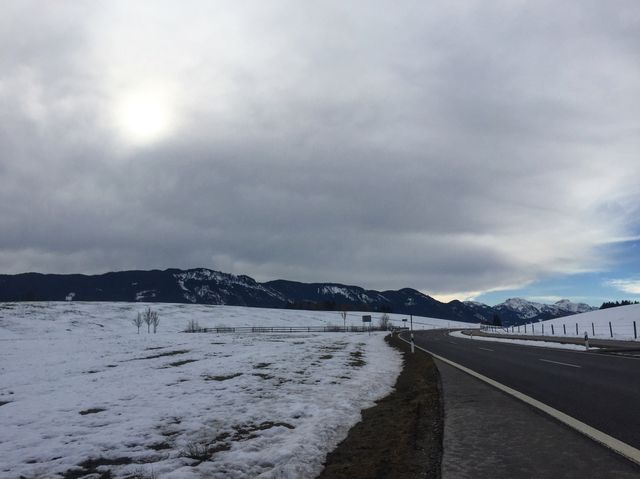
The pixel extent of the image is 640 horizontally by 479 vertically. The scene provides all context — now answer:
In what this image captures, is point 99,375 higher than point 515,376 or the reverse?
the reverse

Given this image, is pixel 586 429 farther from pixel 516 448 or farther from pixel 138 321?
pixel 138 321

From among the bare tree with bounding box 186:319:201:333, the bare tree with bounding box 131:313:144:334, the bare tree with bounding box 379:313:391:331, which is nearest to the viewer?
the bare tree with bounding box 186:319:201:333

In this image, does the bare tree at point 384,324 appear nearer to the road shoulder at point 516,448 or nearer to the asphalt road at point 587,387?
the asphalt road at point 587,387

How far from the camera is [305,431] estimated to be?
24.9 feet

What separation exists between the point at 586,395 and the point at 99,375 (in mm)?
17288

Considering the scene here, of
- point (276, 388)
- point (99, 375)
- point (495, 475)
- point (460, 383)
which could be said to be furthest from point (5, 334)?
point (495, 475)

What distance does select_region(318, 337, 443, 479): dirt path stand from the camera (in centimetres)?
538

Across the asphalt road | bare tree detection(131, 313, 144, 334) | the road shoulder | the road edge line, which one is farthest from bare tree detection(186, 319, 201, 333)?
the road shoulder

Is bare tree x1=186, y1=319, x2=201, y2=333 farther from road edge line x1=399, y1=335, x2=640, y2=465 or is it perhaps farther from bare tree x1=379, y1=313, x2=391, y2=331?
road edge line x1=399, y1=335, x2=640, y2=465

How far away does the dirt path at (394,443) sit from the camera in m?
5.38

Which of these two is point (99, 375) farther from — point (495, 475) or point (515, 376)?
point (495, 475)

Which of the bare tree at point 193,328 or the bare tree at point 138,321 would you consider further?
the bare tree at point 138,321

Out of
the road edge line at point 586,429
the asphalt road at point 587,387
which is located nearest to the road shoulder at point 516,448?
the road edge line at point 586,429

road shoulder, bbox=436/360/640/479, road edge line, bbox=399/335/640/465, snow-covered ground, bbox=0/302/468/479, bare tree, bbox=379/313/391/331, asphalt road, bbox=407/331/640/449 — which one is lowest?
snow-covered ground, bbox=0/302/468/479
